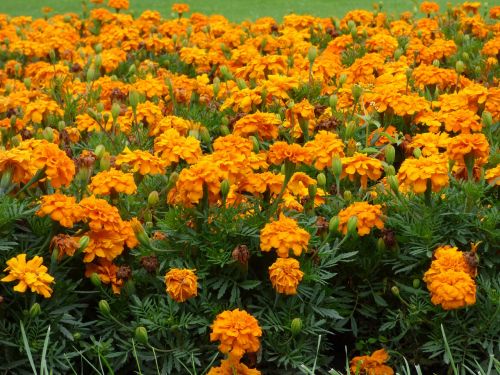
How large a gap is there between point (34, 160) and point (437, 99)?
2.10 metres

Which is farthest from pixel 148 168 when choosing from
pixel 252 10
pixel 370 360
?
pixel 252 10

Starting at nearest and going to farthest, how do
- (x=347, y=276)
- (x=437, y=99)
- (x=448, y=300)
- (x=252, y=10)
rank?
(x=448, y=300) → (x=347, y=276) → (x=437, y=99) → (x=252, y=10)

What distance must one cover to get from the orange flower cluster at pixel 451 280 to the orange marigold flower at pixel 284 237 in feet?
1.25

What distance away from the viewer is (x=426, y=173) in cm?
277

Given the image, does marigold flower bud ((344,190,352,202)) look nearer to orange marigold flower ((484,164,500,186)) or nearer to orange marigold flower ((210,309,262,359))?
orange marigold flower ((484,164,500,186))

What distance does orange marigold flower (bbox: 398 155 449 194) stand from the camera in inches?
109

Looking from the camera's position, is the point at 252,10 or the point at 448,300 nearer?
the point at 448,300

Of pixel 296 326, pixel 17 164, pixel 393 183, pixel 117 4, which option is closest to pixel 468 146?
pixel 393 183

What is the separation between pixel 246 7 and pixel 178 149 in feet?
19.1

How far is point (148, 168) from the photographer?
300 cm

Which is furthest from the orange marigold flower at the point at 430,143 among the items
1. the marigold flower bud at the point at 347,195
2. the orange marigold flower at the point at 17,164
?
the orange marigold flower at the point at 17,164

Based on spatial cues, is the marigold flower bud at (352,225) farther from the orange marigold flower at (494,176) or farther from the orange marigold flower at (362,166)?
the orange marigold flower at (494,176)

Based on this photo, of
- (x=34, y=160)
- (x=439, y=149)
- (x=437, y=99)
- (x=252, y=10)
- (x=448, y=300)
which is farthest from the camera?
(x=252, y=10)

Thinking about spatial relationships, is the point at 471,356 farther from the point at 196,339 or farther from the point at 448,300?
the point at 196,339
